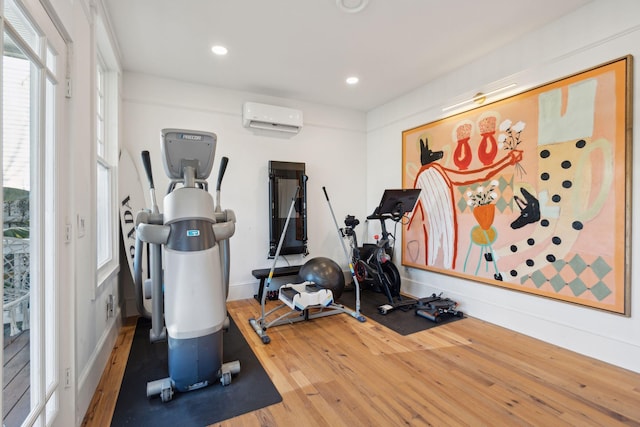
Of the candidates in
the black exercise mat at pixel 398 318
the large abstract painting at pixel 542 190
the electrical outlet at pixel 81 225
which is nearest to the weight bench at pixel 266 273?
the black exercise mat at pixel 398 318

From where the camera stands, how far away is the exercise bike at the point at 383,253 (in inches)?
146

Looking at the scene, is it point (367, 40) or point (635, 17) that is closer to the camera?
point (635, 17)

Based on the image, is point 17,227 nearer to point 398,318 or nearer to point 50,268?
point 50,268

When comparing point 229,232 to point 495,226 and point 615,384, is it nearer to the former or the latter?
point 495,226

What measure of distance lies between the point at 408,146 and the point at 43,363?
4244 mm

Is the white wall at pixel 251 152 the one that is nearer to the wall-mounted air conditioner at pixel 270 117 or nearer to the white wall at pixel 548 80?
the wall-mounted air conditioner at pixel 270 117

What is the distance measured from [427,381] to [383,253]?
1929 millimetres

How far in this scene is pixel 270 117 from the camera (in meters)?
4.15

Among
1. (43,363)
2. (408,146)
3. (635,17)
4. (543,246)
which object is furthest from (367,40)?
(43,363)

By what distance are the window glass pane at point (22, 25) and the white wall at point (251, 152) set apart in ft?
8.11

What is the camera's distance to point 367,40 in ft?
9.67

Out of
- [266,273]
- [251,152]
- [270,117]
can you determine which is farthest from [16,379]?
[270,117]

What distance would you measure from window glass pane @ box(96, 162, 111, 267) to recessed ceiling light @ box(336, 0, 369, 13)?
267 cm

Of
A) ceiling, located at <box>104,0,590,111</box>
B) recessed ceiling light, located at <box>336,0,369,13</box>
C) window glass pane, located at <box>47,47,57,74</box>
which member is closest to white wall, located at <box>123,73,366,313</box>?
ceiling, located at <box>104,0,590,111</box>
